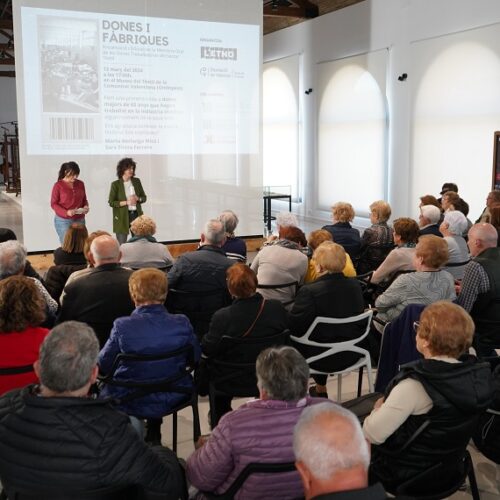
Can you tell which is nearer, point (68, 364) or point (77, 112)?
point (68, 364)

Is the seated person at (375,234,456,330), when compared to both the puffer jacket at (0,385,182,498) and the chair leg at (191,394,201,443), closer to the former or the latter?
the chair leg at (191,394,201,443)

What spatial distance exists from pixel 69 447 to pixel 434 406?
1233 millimetres

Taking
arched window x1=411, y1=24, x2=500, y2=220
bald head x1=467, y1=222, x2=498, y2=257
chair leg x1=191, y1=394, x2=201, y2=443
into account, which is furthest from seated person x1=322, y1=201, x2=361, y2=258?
arched window x1=411, y1=24, x2=500, y2=220

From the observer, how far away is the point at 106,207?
8.84m

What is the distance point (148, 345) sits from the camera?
2.93m

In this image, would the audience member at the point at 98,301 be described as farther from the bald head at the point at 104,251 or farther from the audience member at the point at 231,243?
the audience member at the point at 231,243

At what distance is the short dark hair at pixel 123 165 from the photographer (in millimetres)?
8375

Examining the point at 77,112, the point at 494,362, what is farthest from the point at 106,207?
the point at 494,362

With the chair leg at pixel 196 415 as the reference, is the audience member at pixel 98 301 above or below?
above

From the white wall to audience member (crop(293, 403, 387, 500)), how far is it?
817 cm

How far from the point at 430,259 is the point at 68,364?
2370 millimetres

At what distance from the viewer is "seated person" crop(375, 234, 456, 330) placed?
3.64 metres

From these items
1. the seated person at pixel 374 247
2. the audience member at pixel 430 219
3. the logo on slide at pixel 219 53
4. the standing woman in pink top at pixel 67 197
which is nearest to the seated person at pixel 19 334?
the seated person at pixel 374 247

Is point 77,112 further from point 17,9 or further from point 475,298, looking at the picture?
point 475,298
